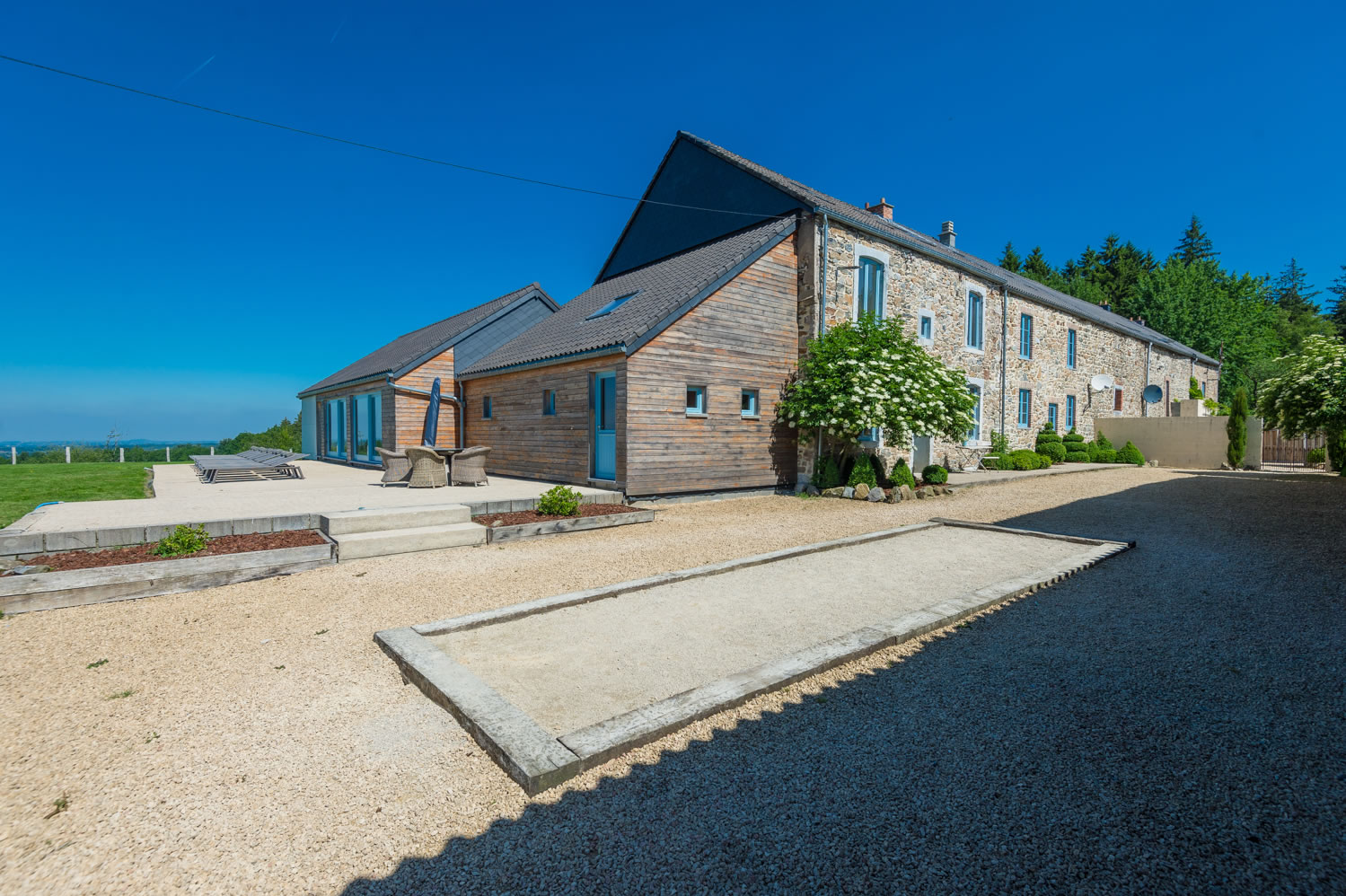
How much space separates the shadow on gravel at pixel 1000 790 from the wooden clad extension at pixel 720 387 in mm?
7316

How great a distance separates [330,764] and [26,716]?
6.18 feet

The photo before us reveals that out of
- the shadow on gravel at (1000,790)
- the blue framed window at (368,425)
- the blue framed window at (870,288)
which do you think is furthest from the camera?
the blue framed window at (368,425)

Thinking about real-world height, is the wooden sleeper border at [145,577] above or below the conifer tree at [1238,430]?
below

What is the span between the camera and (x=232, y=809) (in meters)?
2.35

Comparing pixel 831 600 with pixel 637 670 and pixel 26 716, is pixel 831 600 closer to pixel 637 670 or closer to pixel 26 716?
pixel 637 670

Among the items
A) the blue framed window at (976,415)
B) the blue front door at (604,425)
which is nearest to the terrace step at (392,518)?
the blue front door at (604,425)

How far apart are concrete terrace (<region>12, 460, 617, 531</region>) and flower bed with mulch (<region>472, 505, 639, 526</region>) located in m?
0.36

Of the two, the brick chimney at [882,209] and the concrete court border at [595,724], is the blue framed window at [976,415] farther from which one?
the concrete court border at [595,724]

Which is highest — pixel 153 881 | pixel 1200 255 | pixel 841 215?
pixel 1200 255

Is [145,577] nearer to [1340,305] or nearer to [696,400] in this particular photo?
[696,400]

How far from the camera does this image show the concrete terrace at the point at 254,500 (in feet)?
23.3

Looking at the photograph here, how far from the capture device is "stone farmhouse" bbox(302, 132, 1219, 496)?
11.2 meters

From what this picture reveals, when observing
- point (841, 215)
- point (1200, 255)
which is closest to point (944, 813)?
point (841, 215)

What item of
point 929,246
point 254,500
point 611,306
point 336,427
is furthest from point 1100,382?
point 336,427
